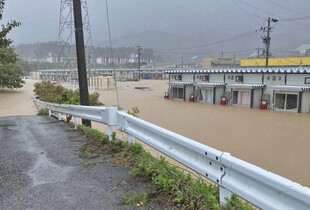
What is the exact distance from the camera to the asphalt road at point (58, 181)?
2.99 m

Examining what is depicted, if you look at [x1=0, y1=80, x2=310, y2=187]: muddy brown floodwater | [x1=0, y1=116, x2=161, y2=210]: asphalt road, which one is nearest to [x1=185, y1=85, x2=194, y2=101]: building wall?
[x1=0, y1=80, x2=310, y2=187]: muddy brown floodwater

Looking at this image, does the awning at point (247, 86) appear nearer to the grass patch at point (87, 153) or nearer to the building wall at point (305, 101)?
the building wall at point (305, 101)

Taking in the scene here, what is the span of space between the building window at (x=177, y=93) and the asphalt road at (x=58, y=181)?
3514 cm

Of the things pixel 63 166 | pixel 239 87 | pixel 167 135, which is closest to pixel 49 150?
pixel 63 166

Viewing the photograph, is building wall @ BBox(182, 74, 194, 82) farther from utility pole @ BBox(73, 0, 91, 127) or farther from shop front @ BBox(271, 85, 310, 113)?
utility pole @ BBox(73, 0, 91, 127)

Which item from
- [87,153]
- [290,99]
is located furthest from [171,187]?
[290,99]

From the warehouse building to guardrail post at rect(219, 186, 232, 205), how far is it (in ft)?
87.2

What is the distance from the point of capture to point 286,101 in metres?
27.3

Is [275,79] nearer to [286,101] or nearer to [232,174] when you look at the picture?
[286,101]

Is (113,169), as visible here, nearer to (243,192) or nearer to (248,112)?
(243,192)

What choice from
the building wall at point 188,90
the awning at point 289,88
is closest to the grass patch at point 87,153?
the awning at point 289,88

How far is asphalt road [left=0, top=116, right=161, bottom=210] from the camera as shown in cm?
299

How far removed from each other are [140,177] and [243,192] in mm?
1596

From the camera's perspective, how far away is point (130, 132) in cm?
462
